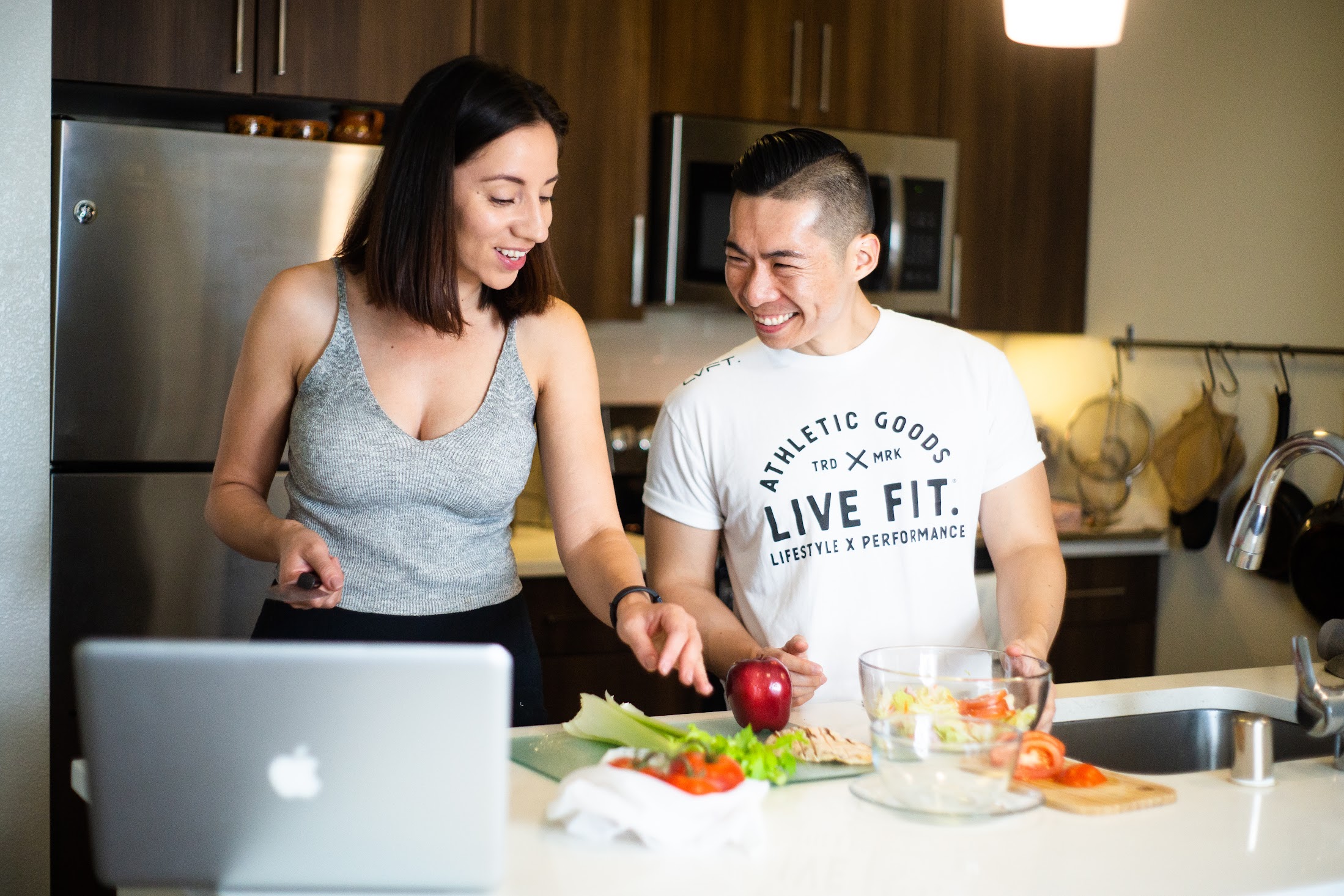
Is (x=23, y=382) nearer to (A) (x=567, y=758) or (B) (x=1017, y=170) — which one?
(A) (x=567, y=758)

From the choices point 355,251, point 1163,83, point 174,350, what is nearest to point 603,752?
point 355,251

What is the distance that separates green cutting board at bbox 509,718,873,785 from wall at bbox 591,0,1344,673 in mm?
2056

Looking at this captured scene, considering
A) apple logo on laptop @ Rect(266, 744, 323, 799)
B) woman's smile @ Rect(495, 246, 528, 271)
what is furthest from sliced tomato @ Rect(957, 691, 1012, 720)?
woman's smile @ Rect(495, 246, 528, 271)

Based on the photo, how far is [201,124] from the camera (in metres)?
3.02

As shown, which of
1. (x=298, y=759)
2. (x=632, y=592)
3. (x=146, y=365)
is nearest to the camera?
(x=298, y=759)

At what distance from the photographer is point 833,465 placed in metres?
1.80

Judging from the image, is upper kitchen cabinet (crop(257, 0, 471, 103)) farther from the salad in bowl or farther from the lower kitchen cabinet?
the salad in bowl

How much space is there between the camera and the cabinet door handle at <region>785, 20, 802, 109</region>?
3297 mm

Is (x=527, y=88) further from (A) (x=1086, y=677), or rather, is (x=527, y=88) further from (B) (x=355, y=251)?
(A) (x=1086, y=677)

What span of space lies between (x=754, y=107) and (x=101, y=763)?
8.75 feet

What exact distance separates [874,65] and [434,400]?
2142 millimetres

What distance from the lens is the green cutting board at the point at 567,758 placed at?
4.35 feet

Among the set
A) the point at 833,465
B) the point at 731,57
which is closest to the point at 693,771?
the point at 833,465

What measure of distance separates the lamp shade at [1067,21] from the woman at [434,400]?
0.68 m
